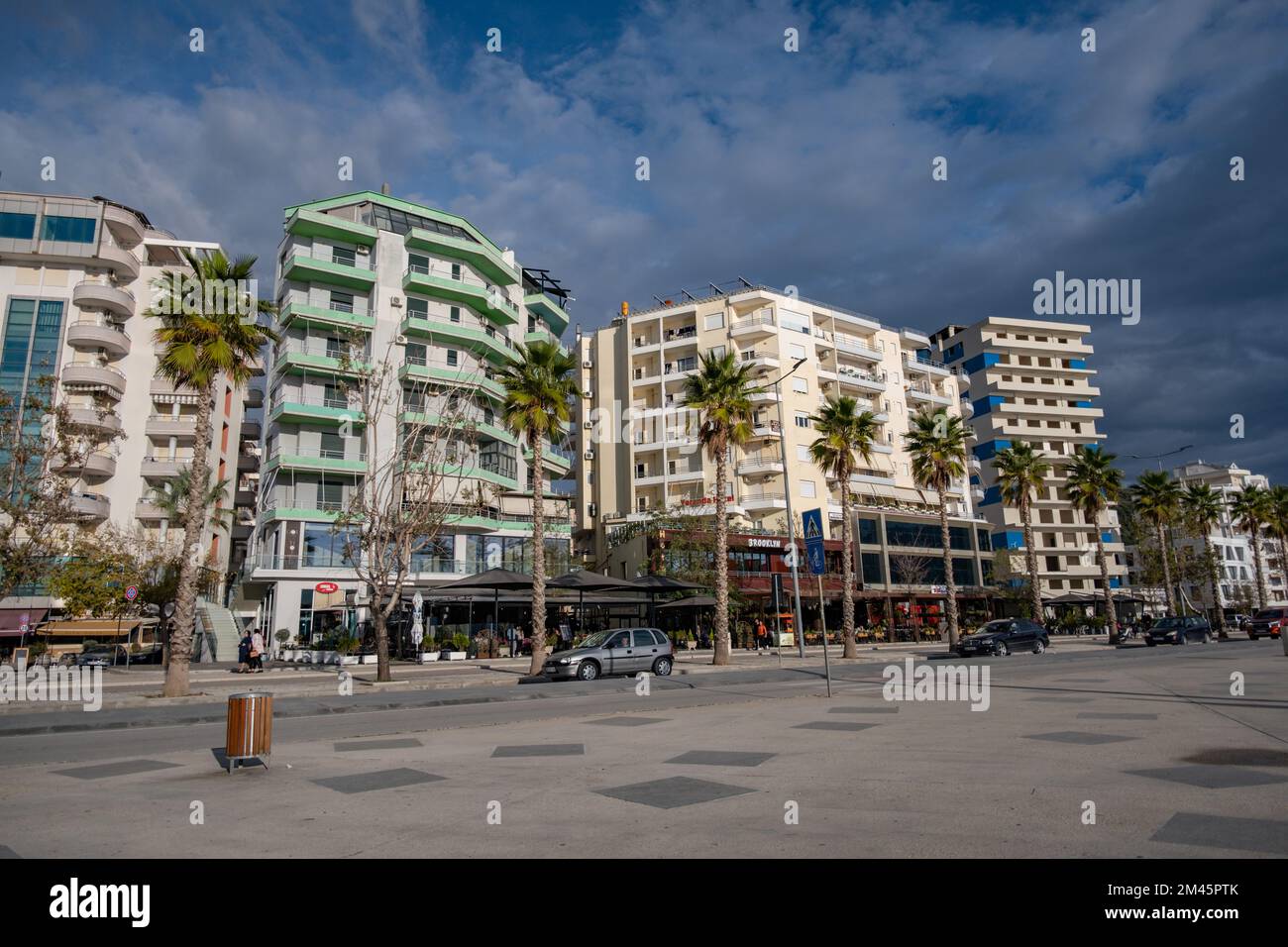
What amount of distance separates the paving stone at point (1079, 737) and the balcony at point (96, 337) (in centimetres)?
6270

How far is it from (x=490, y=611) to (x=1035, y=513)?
2499 inches

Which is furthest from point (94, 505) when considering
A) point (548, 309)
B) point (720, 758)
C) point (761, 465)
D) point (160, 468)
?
point (720, 758)

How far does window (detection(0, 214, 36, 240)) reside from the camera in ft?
178

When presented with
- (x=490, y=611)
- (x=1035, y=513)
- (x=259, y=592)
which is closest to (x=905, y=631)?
(x=490, y=611)

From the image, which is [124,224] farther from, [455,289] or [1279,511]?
[1279,511]

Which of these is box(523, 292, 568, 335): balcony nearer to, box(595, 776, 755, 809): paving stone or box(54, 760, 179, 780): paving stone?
box(54, 760, 179, 780): paving stone

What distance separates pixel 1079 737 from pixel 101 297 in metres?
64.4

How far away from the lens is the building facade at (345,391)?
44344 mm

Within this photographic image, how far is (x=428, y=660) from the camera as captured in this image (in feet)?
112

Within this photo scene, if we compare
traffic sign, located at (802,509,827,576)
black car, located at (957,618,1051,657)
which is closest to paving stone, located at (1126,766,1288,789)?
traffic sign, located at (802,509,827,576)

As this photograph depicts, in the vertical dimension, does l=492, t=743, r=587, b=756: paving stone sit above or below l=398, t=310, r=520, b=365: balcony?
below

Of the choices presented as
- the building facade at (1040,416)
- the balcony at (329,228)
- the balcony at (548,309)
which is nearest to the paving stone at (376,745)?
the balcony at (329,228)

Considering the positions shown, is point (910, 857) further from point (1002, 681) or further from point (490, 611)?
point (490, 611)

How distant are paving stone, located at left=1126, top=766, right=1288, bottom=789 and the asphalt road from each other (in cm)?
5
